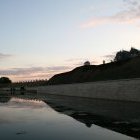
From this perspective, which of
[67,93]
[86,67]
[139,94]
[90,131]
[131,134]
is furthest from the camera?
[86,67]

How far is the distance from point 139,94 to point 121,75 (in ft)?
114

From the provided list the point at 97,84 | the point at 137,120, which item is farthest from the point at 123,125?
the point at 97,84

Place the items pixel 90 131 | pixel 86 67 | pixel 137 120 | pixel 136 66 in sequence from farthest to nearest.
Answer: pixel 86 67 → pixel 136 66 → pixel 137 120 → pixel 90 131

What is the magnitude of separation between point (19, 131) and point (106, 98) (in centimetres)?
2608

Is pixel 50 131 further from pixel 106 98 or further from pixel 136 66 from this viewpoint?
pixel 136 66

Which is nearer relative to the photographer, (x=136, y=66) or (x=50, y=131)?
(x=50, y=131)

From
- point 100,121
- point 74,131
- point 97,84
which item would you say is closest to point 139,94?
point 97,84

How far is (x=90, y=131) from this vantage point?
1577cm

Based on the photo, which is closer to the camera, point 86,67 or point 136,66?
point 136,66

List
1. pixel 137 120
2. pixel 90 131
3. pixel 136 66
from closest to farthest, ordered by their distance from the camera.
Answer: pixel 90 131 → pixel 137 120 → pixel 136 66

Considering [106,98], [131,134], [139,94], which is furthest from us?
[106,98]

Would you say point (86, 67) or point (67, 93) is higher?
point (86, 67)

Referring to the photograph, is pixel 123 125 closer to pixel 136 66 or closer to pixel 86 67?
pixel 136 66

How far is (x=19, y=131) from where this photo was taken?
16203 millimetres
